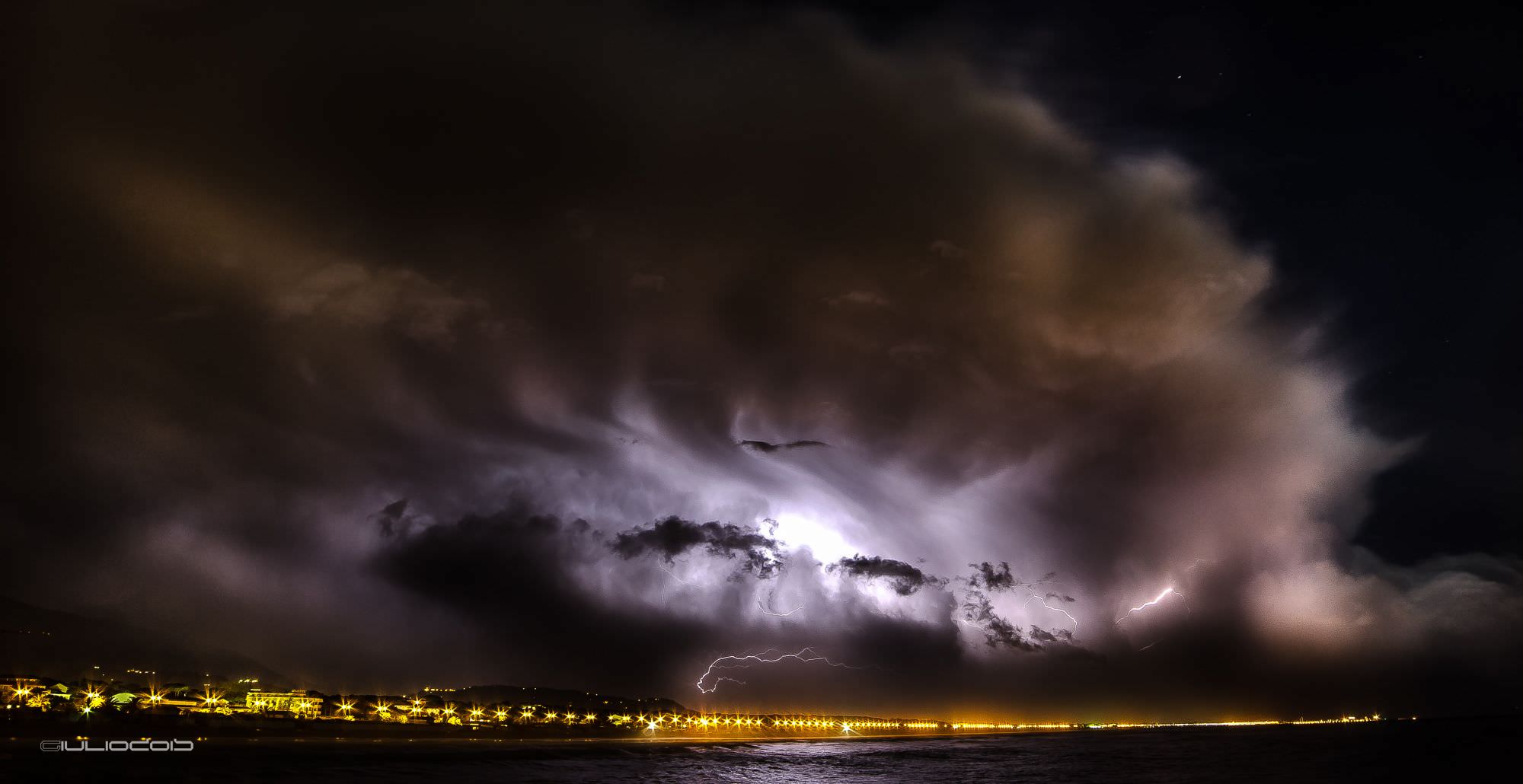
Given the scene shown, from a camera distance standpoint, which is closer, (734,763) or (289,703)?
(734,763)

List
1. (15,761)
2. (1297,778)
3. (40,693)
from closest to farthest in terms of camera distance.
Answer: (15,761)
(1297,778)
(40,693)

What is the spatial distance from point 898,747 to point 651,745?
173 feet

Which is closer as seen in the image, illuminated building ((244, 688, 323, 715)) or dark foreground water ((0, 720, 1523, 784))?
dark foreground water ((0, 720, 1523, 784))

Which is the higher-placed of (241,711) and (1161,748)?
(241,711)

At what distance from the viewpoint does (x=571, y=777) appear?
77.2m

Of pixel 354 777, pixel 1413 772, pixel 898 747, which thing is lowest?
pixel 898 747

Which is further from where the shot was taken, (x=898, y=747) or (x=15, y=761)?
(x=898, y=747)

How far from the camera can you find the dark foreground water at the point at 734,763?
64.1m

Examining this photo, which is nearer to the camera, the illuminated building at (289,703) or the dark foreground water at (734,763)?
the dark foreground water at (734,763)

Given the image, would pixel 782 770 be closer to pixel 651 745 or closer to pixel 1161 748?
pixel 651 745

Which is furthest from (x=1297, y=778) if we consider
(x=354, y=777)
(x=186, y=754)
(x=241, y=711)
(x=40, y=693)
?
(x=40, y=693)

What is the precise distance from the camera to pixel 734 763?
106250mm

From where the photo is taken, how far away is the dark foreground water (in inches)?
2522

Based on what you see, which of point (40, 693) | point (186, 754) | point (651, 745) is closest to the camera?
point (186, 754)
